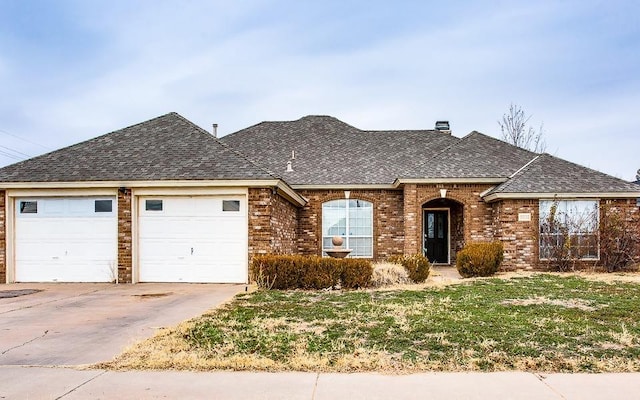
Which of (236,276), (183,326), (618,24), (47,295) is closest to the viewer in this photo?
(183,326)

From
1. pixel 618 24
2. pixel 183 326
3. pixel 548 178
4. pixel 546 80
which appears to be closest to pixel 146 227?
pixel 183 326

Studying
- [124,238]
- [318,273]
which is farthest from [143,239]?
[318,273]

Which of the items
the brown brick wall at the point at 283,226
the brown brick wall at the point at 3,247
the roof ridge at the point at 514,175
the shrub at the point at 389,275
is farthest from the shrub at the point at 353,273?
the brown brick wall at the point at 3,247

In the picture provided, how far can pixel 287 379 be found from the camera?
17.3 ft

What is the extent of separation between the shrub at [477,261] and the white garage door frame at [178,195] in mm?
6424

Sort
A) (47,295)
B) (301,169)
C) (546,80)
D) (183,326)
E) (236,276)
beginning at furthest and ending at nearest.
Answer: (546,80) → (301,169) → (236,276) → (47,295) → (183,326)

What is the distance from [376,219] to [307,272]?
26.9 ft

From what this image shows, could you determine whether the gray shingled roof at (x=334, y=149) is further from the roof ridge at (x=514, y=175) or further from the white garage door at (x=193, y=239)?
the white garage door at (x=193, y=239)

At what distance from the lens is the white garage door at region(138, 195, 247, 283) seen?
1423 cm

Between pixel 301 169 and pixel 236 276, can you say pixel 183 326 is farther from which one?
pixel 301 169

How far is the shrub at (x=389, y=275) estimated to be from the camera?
13141 mm

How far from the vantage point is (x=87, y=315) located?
30.1ft

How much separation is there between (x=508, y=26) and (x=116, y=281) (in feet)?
43.0

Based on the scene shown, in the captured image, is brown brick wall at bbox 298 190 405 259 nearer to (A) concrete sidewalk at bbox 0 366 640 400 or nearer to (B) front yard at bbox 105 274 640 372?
(B) front yard at bbox 105 274 640 372
